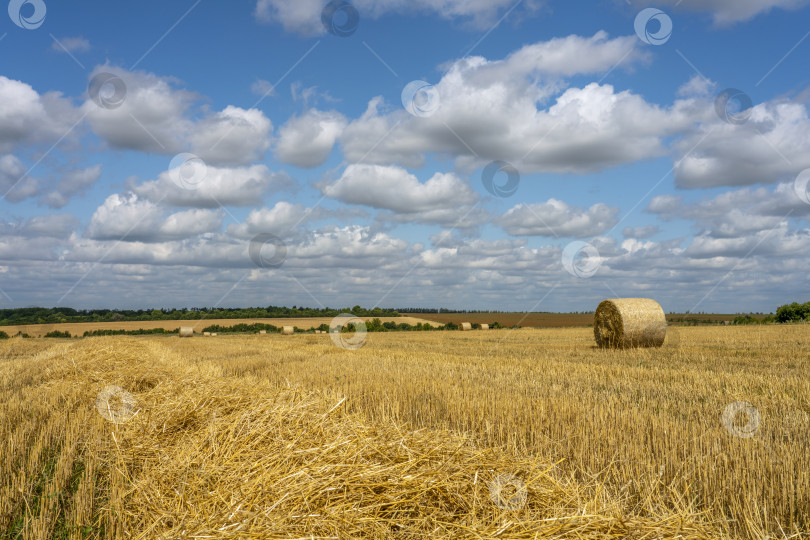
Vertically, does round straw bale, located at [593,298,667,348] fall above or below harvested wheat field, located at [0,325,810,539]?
above

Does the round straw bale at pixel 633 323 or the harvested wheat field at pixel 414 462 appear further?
the round straw bale at pixel 633 323

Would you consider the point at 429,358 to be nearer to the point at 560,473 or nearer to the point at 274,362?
the point at 274,362

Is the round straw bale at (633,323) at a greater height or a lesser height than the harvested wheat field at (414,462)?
greater

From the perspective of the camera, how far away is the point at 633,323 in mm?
16469

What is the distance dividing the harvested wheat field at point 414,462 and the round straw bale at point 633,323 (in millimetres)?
7969

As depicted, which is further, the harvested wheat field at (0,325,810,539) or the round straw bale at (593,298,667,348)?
the round straw bale at (593,298,667,348)

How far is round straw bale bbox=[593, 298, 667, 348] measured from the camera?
650 inches

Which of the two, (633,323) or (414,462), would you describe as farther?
(633,323)

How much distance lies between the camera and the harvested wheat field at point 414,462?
3.13m

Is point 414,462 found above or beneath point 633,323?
beneath

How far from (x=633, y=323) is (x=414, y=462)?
1467 centimetres

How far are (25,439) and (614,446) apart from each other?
6471 millimetres

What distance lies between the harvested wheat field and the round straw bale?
7.97 meters

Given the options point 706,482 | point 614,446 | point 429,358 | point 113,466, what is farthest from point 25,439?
point 429,358
